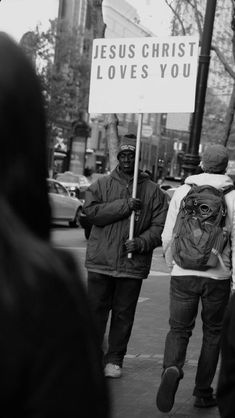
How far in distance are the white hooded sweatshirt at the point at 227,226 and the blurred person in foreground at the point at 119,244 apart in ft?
2.11

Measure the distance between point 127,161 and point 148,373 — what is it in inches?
66.1

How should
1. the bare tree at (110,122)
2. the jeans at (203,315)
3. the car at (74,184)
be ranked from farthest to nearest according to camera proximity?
the car at (74,184), the bare tree at (110,122), the jeans at (203,315)

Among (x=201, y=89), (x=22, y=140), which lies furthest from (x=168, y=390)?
(x=201, y=89)

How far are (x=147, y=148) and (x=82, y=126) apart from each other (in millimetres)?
23862

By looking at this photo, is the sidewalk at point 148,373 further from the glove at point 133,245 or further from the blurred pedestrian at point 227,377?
the blurred pedestrian at point 227,377

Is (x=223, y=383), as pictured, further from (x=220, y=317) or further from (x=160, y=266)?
(x=160, y=266)

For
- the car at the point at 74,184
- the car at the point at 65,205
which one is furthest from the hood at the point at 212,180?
the car at the point at 74,184

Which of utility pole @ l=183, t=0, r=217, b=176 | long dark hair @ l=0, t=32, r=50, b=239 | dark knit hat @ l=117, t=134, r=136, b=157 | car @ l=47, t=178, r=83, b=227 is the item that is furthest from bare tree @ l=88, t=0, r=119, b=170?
long dark hair @ l=0, t=32, r=50, b=239

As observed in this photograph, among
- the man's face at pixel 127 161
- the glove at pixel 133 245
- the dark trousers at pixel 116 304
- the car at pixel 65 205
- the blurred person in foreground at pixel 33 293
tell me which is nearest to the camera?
the blurred person in foreground at pixel 33 293

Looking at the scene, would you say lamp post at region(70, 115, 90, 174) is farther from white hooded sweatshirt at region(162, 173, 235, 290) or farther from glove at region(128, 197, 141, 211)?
white hooded sweatshirt at region(162, 173, 235, 290)

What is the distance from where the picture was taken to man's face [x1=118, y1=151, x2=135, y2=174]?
6664 mm

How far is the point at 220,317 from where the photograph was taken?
226 inches

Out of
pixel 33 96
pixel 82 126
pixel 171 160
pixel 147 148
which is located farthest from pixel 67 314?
pixel 171 160

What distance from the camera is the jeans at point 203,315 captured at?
563 centimetres
